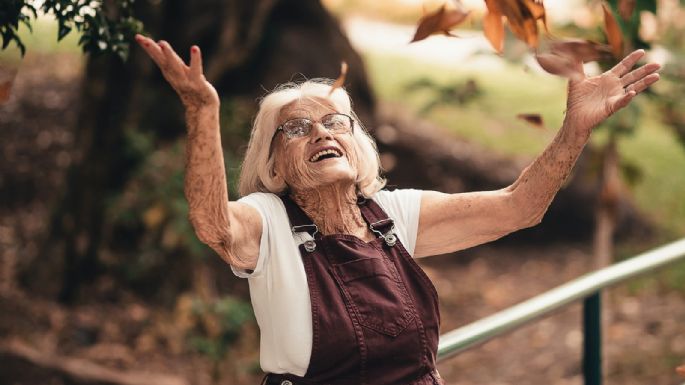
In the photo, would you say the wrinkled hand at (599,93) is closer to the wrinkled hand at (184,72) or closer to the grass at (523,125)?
the wrinkled hand at (184,72)

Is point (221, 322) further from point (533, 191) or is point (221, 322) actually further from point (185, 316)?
point (533, 191)

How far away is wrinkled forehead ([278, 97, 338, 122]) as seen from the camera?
2.07 meters

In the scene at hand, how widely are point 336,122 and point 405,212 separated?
0.25 meters

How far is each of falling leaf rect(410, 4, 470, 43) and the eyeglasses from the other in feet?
2.23

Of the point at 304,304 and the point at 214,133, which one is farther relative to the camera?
the point at 304,304

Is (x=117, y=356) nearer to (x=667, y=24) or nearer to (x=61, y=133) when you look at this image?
(x=61, y=133)

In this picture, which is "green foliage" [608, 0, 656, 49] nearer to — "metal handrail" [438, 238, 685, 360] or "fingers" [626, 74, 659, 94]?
"fingers" [626, 74, 659, 94]

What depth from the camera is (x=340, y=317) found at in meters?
1.88

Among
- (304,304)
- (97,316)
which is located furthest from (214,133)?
(97,316)

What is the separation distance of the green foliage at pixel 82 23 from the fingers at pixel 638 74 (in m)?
1.04

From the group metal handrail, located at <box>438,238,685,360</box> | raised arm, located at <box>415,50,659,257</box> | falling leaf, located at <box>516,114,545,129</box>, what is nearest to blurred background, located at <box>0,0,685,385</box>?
metal handrail, located at <box>438,238,685,360</box>

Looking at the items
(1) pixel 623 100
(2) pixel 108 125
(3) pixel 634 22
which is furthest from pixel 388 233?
(2) pixel 108 125

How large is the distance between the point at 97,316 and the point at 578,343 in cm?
288

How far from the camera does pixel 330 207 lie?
2.05 m
